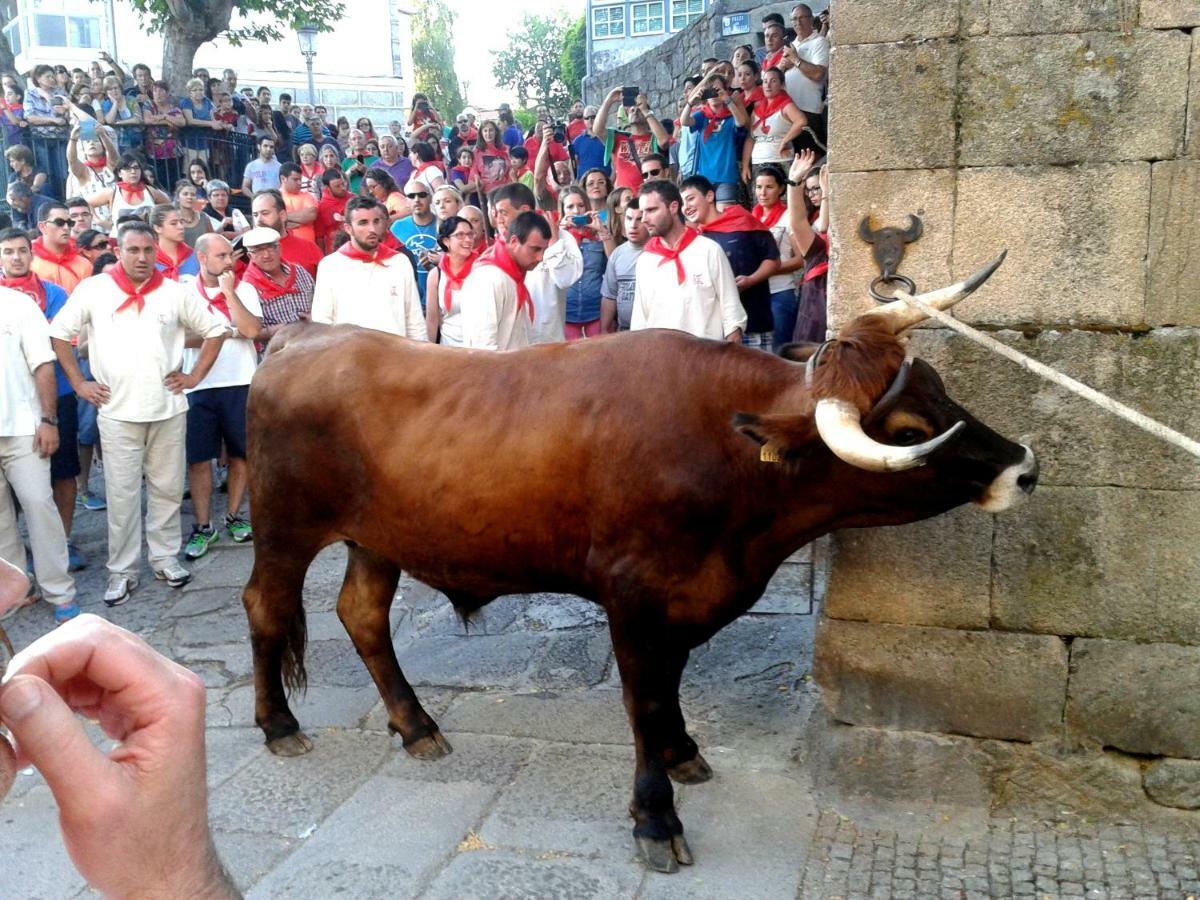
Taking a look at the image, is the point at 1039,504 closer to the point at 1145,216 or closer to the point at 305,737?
the point at 1145,216

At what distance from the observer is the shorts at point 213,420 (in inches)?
285

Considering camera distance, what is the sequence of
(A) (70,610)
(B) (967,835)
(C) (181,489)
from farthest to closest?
(C) (181,489), (A) (70,610), (B) (967,835)

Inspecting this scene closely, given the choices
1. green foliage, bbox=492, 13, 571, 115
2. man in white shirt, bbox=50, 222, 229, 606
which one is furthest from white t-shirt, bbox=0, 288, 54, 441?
green foliage, bbox=492, 13, 571, 115

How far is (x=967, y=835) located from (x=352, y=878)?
1.96 m

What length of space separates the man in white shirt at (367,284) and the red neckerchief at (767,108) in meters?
4.87

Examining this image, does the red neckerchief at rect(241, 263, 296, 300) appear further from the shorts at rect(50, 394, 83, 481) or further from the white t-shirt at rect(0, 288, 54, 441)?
the white t-shirt at rect(0, 288, 54, 441)

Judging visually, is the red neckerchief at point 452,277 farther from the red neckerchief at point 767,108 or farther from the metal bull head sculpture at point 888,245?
the red neckerchief at point 767,108

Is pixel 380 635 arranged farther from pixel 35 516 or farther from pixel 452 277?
pixel 452 277

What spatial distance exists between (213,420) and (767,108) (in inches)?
234

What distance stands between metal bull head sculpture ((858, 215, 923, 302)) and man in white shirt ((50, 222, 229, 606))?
4332mm

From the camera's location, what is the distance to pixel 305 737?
181 inches

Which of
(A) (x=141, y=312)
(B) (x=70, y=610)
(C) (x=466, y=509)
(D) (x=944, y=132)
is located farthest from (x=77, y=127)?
(D) (x=944, y=132)

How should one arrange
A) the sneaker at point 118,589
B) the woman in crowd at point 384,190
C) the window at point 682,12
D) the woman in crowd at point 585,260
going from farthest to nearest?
the window at point 682,12, the woman in crowd at point 384,190, the woman in crowd at point 585,260, the sneaker at point 118,589

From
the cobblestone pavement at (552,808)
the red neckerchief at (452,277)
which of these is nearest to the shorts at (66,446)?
the cobblestone pavement at (552,808)
